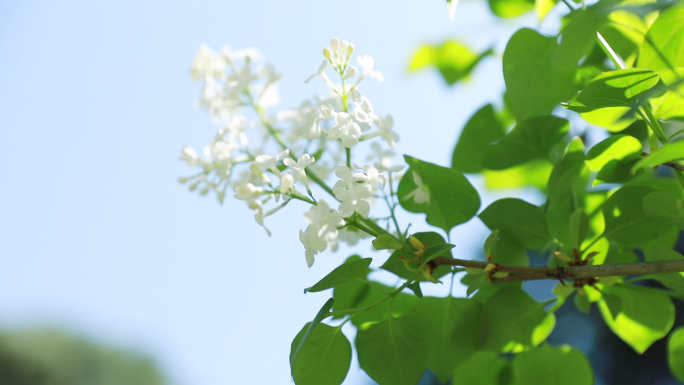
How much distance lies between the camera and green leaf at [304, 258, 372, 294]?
0.22 metres

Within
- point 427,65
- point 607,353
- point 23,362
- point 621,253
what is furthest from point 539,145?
point 23,362

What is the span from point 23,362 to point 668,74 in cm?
88

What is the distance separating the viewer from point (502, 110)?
16.1 inches

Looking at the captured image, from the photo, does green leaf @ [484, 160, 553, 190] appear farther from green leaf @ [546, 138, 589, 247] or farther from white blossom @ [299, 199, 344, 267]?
white blossom @ [299, 199, 344, 267]

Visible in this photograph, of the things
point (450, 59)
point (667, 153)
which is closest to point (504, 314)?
point (667, 153)

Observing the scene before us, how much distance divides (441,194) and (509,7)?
0.53 ft

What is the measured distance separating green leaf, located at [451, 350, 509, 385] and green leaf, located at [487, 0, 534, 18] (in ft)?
0.74

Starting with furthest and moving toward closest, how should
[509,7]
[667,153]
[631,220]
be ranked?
[509,7]
[631,220]
[667,153]

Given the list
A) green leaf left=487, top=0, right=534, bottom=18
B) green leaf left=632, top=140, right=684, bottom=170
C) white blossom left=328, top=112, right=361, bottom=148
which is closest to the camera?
green leaf left=632, top=140, right=684, bottom=170

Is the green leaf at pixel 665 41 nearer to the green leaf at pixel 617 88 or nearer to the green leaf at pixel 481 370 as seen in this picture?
the green leaf at pixel 617 88

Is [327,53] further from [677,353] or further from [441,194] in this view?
[677,353]

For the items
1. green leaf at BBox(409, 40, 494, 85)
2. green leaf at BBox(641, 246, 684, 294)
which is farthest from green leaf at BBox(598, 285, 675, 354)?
green leaf at BBox(409, 40, 494, 85)

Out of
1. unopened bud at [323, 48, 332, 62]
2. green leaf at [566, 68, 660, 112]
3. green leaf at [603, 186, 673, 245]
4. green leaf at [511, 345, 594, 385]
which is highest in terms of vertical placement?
unopened bud at [323, 48, 332, 62]

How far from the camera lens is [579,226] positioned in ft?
0.81
